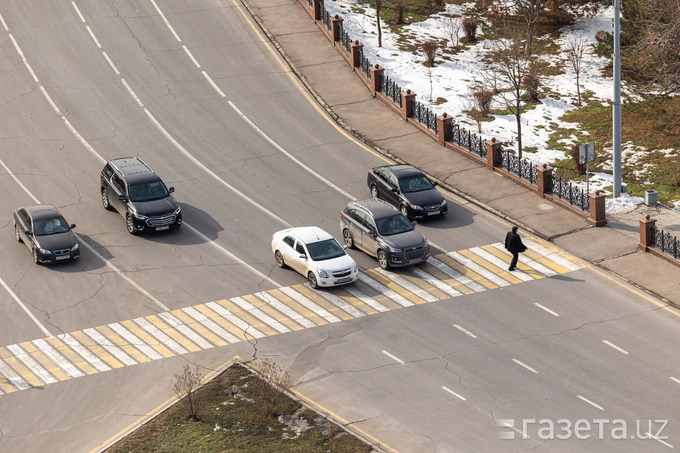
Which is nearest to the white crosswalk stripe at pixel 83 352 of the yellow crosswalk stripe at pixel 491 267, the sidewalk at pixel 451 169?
the yellow crosswalk stripe at pixel 491 267

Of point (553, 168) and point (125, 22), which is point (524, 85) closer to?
point (553, 168)

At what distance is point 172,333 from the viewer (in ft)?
102

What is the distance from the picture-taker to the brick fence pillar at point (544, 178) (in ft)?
130

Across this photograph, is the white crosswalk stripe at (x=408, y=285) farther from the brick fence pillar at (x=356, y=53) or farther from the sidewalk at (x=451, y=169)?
the brick fence pillar at (x=356, y=53)

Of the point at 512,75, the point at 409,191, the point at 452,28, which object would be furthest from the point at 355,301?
the point at 452,28

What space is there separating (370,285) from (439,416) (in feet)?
26.6

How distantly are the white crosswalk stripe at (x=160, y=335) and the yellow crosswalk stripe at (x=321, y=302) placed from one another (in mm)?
4756

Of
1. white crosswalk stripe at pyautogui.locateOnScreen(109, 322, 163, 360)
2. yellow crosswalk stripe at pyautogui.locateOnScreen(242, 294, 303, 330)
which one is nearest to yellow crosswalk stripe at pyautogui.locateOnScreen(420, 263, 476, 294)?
yellow crosswalk stripe at pyautogui.locateOnScreen(242, 294, 303, 330)

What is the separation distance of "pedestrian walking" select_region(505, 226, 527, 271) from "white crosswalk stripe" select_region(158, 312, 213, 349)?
1073 centimetres

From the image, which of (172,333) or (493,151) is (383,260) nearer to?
(172,333)

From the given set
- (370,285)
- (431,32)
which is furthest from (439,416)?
(431,32)

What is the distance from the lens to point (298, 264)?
33812 mm

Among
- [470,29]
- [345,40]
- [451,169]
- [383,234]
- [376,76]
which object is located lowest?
[451,169]

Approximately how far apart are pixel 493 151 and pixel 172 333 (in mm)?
17178
